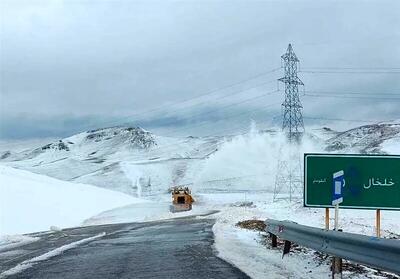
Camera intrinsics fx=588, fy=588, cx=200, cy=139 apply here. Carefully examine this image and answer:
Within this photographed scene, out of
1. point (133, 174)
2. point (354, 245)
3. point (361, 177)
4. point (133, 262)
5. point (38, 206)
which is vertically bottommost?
point (38, 206)

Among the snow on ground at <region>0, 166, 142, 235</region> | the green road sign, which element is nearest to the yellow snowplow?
the snow on ground at <region>0, 166, 142, 235</region>

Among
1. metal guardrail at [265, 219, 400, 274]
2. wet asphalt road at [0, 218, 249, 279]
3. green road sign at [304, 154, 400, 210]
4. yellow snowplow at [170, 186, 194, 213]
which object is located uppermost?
green road sign at [304, 154, 400, 210]

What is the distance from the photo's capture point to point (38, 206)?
4525cm

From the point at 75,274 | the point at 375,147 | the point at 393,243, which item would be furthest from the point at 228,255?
the point at 375,147

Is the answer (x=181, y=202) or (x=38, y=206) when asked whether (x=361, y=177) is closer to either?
(x=38, y=206)

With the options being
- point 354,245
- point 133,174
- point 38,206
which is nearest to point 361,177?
point 354,245

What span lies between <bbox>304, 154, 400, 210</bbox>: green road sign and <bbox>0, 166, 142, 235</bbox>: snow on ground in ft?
75.1

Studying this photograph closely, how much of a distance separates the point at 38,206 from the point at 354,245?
39545 mm

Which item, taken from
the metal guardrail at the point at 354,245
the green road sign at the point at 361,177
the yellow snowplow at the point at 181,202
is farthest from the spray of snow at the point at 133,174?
the metal guardrail at the point at 354,245

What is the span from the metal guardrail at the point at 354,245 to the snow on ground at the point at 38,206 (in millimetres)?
22850

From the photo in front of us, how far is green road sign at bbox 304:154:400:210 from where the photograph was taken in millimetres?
11680

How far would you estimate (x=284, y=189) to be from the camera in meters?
117

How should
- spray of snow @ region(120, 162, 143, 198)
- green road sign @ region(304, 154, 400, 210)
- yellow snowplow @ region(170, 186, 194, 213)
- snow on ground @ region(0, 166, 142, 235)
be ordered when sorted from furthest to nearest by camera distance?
spray of snow @ region(120, 162, 143, 198)
yellow snowplow @ region(170, 186, 194, 213)
snow on ground @ region(0, 166, 142, 235)
green road sign @ region(304, 154, 400, 210)

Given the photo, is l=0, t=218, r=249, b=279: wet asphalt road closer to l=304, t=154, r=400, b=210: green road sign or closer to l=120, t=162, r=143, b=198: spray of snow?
l=304, t=154, r=400, b=210: green road sign
